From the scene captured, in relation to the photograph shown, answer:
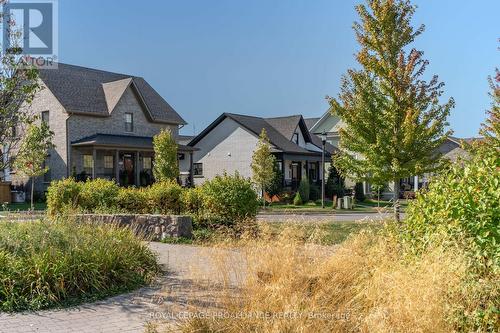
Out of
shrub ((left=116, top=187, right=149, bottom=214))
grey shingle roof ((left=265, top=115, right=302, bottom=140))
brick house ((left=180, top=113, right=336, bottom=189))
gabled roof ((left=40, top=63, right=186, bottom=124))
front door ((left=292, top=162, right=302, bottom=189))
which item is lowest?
shrub ((left=116, top=187, right=149, bottom=214))

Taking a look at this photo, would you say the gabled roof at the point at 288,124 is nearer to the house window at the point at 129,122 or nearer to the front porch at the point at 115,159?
the front porch at the point at 115,159

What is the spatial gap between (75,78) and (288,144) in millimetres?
16214

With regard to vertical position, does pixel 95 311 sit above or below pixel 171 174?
below

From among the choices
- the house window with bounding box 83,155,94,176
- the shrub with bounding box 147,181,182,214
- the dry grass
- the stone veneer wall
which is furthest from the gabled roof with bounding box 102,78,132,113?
the dry grass

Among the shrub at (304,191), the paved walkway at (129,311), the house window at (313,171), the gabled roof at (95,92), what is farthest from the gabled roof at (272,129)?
the paved walkway at (129,311)

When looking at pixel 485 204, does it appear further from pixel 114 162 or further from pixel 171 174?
pixel 114 162

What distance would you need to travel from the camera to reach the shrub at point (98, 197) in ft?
47.5

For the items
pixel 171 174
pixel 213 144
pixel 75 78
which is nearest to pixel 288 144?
pixel 213 144

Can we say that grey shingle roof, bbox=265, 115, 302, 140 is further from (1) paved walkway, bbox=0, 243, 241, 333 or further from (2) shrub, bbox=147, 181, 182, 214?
(1) paved walkway, bbox=0, 243, 241, 333

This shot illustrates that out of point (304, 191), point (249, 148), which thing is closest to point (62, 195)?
point (304, 191)

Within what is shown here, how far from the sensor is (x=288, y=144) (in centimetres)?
3791

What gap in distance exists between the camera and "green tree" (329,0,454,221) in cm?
1420

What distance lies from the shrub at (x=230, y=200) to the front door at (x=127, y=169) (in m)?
21.5

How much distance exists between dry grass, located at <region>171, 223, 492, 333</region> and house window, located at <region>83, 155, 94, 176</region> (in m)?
28.3
